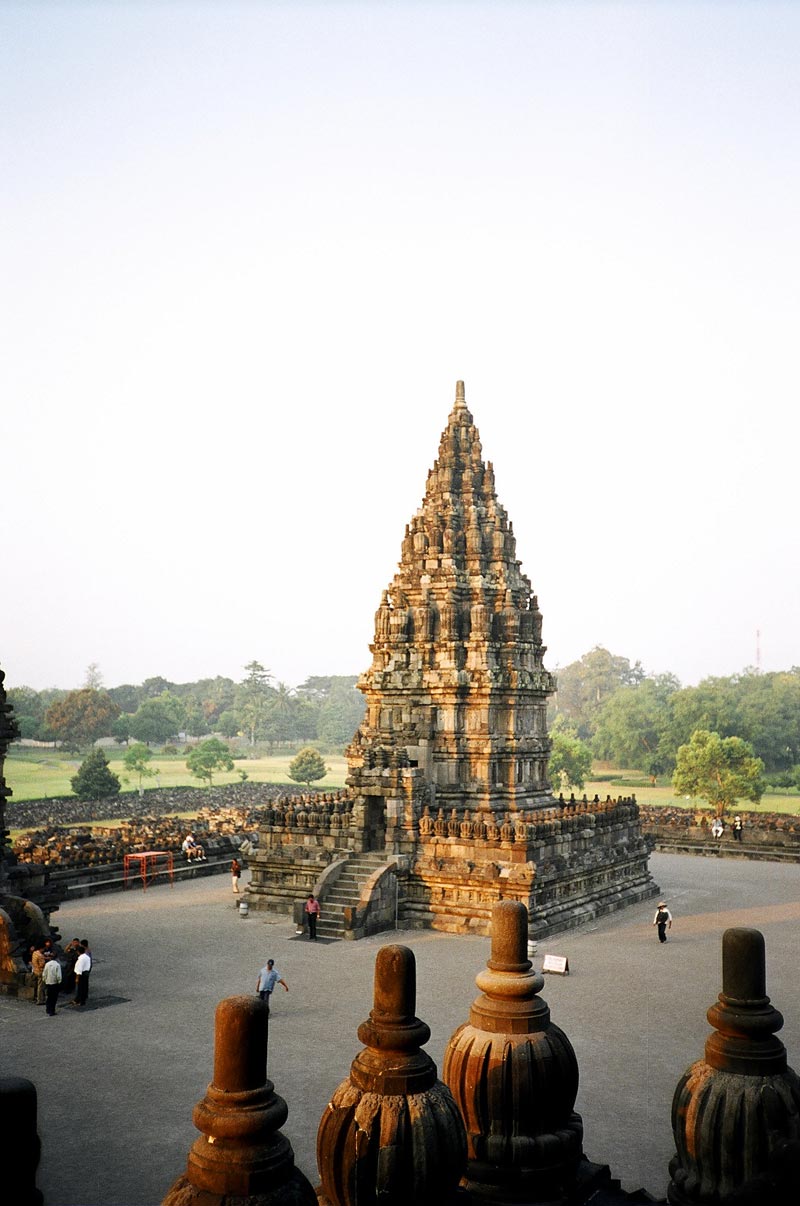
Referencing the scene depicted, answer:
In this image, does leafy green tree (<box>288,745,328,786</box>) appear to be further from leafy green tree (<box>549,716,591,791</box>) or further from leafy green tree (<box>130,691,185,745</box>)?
leafy green tree (<box>130,691,185,745</box>)

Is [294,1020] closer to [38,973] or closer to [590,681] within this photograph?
[38,973]

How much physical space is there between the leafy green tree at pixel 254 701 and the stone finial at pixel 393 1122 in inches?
3889

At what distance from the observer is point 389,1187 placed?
4859 millimetres

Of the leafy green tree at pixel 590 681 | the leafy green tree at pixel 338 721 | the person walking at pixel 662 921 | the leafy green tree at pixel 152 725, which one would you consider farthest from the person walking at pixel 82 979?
the leafy green tree at pixel 590 681

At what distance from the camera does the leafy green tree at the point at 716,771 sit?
1710 inches

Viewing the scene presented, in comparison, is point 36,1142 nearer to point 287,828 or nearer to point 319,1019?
point 319,1019

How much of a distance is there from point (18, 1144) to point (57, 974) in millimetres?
12256

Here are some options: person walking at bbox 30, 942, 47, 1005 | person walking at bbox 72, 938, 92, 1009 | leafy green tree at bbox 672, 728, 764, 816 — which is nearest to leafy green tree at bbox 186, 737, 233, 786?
leafy green tree at bbox 672, 728, 764, 816

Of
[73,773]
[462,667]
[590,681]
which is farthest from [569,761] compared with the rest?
[590,681]

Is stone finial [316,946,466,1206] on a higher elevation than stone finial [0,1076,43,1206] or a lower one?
lower

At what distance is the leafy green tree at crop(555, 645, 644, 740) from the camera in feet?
377

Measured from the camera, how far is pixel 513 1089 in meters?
5.61

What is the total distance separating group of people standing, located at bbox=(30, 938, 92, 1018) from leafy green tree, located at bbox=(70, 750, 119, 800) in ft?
127

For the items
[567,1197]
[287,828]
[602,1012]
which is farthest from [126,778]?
[567,1197]
